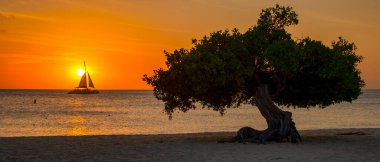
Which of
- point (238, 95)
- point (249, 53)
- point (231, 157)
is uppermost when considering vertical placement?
point (249, 53)

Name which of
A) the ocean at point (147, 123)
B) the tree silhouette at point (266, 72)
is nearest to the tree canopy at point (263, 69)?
the tree silhouette at point (266, 72)

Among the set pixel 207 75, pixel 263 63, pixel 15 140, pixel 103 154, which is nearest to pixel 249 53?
pixel 263 63

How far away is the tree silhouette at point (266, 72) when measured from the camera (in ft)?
93.2

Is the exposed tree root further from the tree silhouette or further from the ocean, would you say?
the ocean

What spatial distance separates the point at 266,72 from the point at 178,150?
7.98 m

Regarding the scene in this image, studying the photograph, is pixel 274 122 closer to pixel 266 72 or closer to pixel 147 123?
pixel 266 72

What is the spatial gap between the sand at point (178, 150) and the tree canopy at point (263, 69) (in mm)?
2862

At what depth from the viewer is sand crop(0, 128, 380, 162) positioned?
23.6 metres

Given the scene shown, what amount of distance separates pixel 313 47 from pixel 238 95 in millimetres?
6702

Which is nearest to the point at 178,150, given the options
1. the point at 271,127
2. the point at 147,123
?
the point at 271,127

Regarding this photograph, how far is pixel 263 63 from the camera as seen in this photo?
3031 cm

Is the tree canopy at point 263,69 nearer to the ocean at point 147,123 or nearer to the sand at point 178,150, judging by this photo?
the sand at point 178,150

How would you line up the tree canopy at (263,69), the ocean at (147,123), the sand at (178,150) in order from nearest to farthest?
1. the sand at (178,150)
2. the tree canopy at (263,69)
3. the ocean at (147,123)

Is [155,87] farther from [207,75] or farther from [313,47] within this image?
[313,47]
